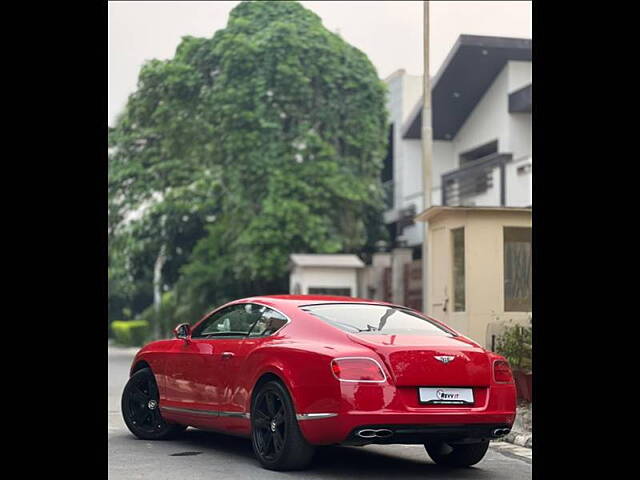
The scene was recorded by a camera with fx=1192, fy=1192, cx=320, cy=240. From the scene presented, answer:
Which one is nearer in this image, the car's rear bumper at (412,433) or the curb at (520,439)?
the car's rear bumper at (412,433)

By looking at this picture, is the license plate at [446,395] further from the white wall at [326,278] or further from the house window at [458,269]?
the white wall at [326,278]

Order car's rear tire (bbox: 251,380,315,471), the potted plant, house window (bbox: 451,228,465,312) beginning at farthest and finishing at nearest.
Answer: house window (bbox: 451,228,465,312) → the potted plant → car's rear tire (bbox: 251,380,315,471)

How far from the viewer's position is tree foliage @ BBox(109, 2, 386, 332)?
1222 inches

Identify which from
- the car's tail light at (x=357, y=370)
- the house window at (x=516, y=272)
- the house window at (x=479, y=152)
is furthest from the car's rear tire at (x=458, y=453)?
the house window at (x=479, y=152)

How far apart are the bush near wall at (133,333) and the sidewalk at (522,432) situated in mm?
34519

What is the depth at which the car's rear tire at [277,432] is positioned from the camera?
8891 millimetres

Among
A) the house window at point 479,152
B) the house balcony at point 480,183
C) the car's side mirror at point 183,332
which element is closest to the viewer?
the car's side mirror at point 183,332

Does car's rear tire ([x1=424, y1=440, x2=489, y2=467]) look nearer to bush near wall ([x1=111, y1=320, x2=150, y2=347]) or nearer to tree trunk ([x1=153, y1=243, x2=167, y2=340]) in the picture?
tree trunk ([x1=153, y1=243, x2=167, y2=340])

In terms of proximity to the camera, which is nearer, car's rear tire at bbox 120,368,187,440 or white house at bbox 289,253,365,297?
car's rear tire at bbox 120,368,187,440

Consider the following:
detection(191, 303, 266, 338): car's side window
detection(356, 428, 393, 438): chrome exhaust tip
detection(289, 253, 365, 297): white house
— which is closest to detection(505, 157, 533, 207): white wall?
detection(289, 253, 365, 297): white house

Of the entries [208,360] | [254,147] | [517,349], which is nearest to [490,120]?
[254,147]

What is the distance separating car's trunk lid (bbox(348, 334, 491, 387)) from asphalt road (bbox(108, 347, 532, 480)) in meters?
0.86

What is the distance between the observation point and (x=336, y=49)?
3247 cm
